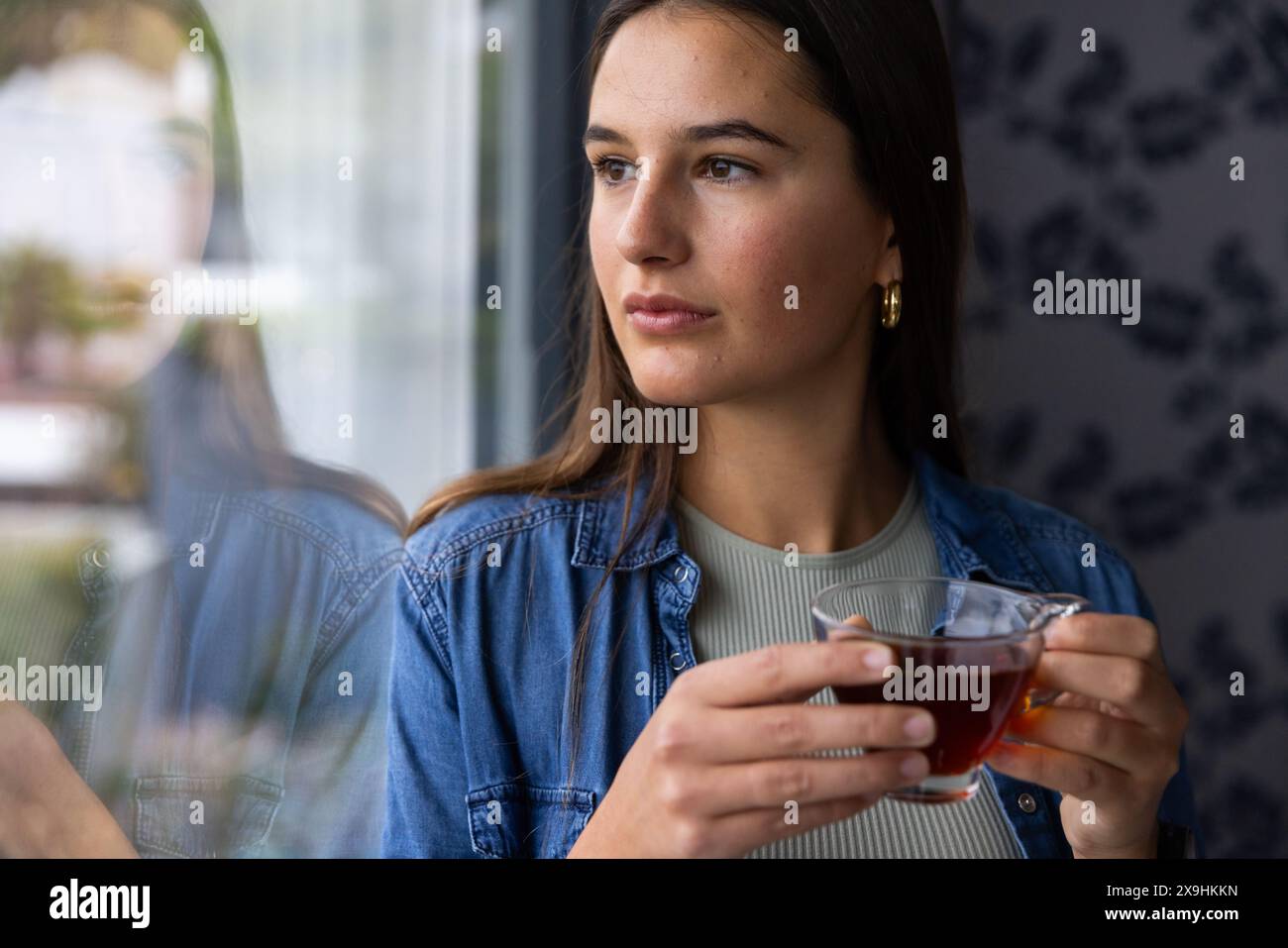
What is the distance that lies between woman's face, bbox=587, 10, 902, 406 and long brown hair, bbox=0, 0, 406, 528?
21.5 inches

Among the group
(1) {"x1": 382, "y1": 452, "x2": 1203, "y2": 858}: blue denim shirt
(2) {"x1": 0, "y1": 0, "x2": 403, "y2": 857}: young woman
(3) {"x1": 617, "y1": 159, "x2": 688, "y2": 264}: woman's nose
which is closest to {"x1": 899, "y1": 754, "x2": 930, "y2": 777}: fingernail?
(1) {"x1": 382, "y1": 452, "x2": 1203, "y2": 858}: blue denim shirt

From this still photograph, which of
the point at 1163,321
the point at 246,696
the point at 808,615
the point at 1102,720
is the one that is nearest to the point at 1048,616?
the point at 1102,720

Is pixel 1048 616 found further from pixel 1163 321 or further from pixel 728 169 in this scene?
pixel 1163 321

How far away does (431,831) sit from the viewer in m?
1.09

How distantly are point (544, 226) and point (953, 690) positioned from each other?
130 cm

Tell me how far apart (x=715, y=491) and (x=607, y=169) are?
350 millimetres

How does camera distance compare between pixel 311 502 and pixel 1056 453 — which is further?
pixel 1056 453

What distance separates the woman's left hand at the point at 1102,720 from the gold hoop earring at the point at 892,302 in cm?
47

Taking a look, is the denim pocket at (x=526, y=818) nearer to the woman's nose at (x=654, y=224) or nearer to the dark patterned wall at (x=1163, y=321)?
the woman's nose at (x=654, y=224)

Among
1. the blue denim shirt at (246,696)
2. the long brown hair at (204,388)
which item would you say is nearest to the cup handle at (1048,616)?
the blue denim shirt at (246,696)

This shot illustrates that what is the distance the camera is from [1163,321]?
1.92 m

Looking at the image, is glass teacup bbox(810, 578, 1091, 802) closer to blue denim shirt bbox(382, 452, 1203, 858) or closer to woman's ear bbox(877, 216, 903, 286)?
blue denim shirt bbox(382, 452, 1203, 858)

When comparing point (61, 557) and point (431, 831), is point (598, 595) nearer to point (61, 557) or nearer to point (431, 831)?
point (431, 831)
